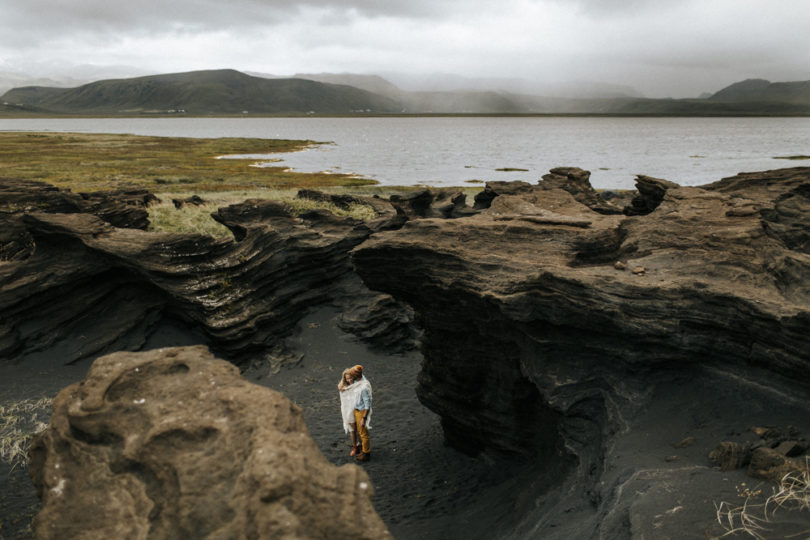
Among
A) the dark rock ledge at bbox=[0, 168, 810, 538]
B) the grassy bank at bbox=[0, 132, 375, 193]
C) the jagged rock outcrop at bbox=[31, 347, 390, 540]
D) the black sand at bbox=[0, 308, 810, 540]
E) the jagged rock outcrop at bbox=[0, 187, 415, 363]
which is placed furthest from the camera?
the grassy bank at bbox=[0, 132, 375, 193]

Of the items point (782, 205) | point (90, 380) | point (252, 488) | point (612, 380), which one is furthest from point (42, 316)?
point (782, 205)

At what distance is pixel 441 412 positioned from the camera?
641 inches

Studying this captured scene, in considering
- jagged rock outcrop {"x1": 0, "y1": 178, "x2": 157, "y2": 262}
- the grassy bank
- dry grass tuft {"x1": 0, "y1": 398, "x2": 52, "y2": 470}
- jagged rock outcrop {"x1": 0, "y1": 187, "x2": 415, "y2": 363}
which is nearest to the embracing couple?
jagged rock outcrop {"x1": 0, "y1": 187, "x2": 415, "y2": 363}

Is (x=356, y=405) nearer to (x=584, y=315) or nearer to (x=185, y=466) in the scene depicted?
(x=584, y=315)

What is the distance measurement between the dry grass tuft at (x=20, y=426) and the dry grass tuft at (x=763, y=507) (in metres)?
14.8

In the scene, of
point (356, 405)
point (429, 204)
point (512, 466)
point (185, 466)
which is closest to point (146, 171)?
point (429, 204)

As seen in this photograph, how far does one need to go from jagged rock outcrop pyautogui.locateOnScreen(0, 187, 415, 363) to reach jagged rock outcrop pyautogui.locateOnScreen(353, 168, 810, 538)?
28.3ft

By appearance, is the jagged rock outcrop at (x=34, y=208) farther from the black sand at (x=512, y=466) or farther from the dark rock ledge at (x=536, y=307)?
the black sand at (x=512, y=466)

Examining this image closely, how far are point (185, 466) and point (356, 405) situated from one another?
9.47 m

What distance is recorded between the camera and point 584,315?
1045 centimetres

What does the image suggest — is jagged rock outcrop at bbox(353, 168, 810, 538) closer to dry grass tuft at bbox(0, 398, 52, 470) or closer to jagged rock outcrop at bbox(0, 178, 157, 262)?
dry grass tuft at bbox(0, 398, 52, 470)

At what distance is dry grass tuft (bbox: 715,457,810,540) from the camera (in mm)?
6129

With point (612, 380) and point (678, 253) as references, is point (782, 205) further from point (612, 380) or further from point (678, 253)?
point (612, 380)

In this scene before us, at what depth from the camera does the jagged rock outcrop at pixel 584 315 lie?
29.6ft
